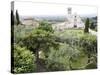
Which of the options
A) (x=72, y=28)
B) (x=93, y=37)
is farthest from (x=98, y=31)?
(x=72, y=28)

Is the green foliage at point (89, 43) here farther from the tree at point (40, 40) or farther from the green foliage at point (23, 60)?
the green foliage at point (23, 60)

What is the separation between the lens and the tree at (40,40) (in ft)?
6.82

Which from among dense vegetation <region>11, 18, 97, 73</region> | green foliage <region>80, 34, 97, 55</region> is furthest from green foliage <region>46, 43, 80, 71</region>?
green foliage <region>80, 34, 97, 55</region>

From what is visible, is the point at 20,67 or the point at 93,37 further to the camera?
the point at 93,37

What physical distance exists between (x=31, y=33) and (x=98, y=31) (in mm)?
814

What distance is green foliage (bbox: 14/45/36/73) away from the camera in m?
2.00

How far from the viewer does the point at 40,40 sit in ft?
6.97

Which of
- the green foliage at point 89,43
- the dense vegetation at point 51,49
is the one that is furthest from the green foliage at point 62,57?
the green foliage at point 89,43

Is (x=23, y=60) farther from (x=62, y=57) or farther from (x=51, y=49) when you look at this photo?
(x=62, y=57)

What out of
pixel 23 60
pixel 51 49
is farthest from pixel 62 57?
pixel 23 60

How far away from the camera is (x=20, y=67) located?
2016 mm

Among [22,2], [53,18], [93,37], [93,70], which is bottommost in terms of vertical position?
[93,70]

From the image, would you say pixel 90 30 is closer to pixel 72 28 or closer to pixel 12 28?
pixel 72 28

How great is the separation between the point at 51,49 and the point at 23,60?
12.7 inches
